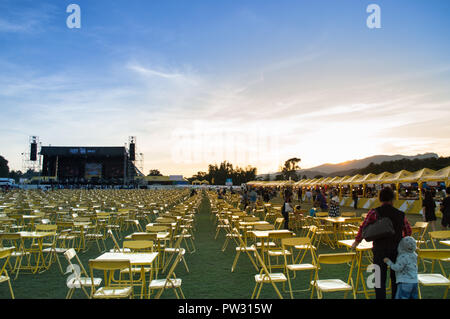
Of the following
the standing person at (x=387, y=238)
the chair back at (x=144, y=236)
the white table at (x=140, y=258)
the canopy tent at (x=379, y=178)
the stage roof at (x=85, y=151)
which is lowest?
the white table at (x=140, y=258)

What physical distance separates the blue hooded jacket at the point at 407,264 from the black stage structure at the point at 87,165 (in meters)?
64.2

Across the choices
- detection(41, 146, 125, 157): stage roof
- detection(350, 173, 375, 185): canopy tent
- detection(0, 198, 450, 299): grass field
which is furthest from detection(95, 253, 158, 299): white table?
detection(41, 146, 125, 157): stage roof

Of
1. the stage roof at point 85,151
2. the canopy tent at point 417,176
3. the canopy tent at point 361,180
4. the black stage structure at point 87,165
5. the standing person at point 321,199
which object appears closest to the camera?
the standing person at point 321,199

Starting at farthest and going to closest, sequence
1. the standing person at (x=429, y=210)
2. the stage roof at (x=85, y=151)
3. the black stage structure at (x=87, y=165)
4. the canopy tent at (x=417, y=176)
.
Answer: the stage roof at (x=85, y=151)
the black stage structure at (x=87, y=165)
the canopy tent at (x=417, y=176)
the standing person at (x=429, y=210)

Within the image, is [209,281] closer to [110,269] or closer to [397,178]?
[110,269]

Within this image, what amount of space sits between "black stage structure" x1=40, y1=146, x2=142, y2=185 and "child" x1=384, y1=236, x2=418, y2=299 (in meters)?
64.2

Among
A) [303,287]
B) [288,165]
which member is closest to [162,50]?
[303,287]

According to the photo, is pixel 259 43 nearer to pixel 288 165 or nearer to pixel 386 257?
pixel 386 257

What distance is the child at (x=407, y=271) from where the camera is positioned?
3439 millimetres

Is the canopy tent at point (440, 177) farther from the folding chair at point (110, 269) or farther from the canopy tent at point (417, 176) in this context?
the folding chair at point (110, 269)

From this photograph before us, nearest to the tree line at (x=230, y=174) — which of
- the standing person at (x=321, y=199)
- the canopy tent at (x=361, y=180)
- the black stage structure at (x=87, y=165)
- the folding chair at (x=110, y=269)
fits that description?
A: the black stage structure at (x=87, y=165)

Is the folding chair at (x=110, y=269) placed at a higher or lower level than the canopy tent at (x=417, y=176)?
lower

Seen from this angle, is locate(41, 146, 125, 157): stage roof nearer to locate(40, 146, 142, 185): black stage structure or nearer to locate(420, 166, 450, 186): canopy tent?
locate(40, 146, 142, 185): black stage structure
